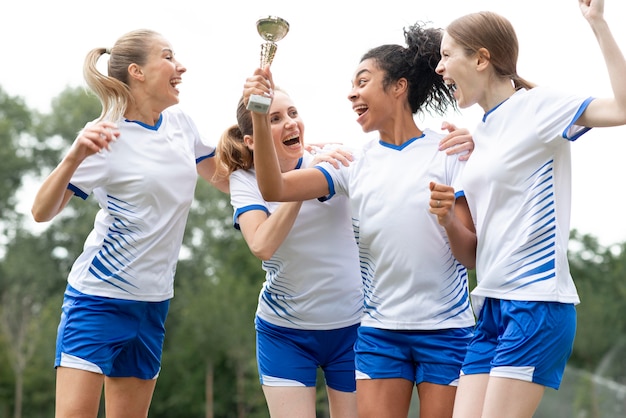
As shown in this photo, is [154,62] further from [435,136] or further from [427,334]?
[427,334]

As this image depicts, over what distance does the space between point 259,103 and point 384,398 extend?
1.53 meters

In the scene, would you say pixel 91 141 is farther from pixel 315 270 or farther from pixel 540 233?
pixel 540 233

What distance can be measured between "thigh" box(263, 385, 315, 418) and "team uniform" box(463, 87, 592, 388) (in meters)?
1.21

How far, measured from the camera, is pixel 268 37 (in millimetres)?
4207

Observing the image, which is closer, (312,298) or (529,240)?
(529,240)

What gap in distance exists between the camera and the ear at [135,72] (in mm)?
4973

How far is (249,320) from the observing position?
29.8 metres

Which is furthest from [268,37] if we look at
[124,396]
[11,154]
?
[11,154]

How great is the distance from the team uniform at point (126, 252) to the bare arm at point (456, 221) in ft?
5.32

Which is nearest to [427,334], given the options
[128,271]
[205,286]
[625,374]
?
[128,271]

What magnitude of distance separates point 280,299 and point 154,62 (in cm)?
149

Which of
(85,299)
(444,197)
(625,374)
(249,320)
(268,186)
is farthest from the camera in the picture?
(249,320)

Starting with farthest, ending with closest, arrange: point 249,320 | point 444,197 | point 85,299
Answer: point 249,320
point 85,299
point 444,197

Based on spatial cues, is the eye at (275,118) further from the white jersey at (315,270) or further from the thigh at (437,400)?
the thigh at (437,400)
